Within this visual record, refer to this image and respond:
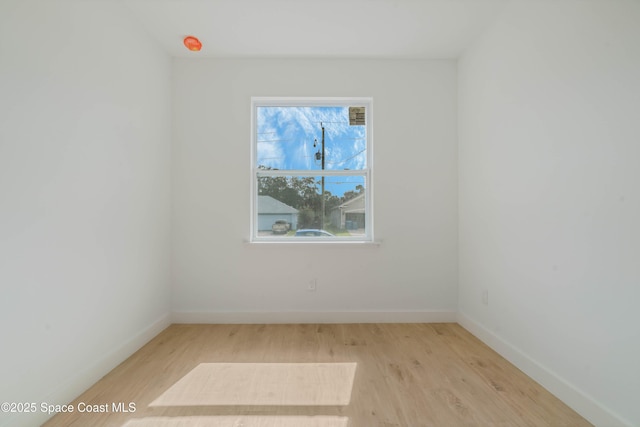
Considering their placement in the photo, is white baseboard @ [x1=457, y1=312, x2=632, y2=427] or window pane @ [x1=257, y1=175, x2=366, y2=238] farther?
window pane @ [x1=257, y1=175, x2=366, y2=238]

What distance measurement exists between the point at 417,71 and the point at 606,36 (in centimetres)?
169

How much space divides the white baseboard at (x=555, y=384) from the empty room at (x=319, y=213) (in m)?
0.01

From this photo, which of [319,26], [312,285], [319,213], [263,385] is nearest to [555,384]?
[263,385]

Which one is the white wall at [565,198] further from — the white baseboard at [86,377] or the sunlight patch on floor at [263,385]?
the white baseboard at [86,377]

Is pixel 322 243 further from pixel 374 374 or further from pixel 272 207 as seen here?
pixel 374 374

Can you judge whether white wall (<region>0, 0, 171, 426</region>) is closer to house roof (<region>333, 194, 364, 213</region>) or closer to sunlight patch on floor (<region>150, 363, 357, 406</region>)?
sunlight patch on floor (<region>150, 363, 357, 406</region>)

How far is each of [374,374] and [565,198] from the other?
1606mm

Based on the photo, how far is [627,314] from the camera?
143 cm

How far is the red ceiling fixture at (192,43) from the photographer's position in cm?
262

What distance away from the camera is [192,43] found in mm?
2646

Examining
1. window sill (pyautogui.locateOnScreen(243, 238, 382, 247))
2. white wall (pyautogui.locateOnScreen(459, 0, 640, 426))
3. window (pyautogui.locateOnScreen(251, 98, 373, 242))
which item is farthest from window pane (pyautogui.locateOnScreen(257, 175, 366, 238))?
white wall (pyautogui.locateOnScreen(459, 0, 640, 426))

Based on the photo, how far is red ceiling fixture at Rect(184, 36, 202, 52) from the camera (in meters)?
2.62

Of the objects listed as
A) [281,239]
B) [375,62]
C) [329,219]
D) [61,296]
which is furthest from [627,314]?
[61,296]

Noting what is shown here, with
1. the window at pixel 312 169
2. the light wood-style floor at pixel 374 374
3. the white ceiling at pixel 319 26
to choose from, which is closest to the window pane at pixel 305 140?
the window at pixel 312 169
